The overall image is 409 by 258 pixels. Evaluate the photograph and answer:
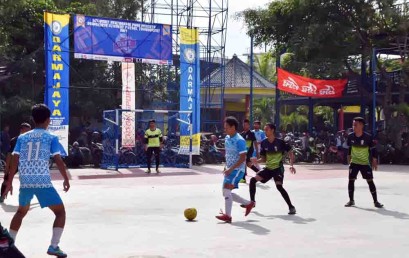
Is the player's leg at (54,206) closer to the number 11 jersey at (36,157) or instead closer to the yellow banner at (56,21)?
the number 11 jersey at (36,157)

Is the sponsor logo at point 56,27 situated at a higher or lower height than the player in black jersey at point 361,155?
higher

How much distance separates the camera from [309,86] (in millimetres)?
27078

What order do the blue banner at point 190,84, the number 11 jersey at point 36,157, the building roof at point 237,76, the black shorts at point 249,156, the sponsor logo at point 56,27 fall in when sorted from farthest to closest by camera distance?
the building roof at point 237,76, the blue banner at point 190,84, the sponsor logo at point 56,27, the black shorts at point 249,156, the number 11 jersey at point 36,157

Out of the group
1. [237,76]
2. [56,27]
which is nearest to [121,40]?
[56,27]

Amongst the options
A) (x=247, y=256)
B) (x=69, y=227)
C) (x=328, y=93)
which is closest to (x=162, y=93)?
(x=328, y=93)

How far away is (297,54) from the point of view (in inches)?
1084

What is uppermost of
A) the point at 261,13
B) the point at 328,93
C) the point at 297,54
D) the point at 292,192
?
the point at 261,13

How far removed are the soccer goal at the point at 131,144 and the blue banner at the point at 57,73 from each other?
1912mm

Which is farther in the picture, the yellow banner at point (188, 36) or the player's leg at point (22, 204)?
the yellow banner at point (188, 36)

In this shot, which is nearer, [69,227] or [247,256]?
[247,256]

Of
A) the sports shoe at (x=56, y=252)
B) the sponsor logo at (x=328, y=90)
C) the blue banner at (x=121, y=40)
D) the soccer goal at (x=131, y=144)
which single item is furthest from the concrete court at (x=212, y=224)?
the sponsor logo at (x=328, y=90)

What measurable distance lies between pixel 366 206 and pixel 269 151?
2424 millimetres

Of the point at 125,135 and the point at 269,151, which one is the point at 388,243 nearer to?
the point at 269,151

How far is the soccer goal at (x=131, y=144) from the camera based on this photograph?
68.4 feet
